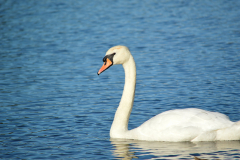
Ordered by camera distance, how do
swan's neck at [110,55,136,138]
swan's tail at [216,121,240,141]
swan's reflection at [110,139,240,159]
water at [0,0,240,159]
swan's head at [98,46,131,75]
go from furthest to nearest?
swan's neck at [110,55,136,138] → swan's head at [98,46,131,75] → water at [0,0,240,159] → swan's tail at [216,121,240,141] → swan's reflection at [110,139,240,159]

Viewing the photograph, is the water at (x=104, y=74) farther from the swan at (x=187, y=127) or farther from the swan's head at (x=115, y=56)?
the swan's head at (x=115, y=56)

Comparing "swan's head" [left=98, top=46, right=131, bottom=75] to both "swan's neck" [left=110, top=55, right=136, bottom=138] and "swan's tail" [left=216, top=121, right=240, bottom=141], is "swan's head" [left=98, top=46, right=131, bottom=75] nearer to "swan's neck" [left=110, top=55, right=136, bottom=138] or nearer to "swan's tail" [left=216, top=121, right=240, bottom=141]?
"swan's neck" [left=110, top=55, right=136, bottom=138]

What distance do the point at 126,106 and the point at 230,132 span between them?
7.19 ft

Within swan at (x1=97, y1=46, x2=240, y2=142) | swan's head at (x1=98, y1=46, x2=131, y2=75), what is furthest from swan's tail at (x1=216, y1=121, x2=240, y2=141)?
swan's head at (x1=98, y1=46, x2=131, y2=75)

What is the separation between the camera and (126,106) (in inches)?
364

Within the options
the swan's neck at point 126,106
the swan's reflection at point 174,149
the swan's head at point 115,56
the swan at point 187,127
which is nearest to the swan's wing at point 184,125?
the swan at point 187,127

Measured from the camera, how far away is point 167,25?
22844 millimetres

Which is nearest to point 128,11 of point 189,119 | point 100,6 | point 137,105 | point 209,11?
point 100,6

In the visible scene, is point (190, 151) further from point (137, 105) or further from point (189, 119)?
point (137, 105)

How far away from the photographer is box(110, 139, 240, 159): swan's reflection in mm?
7922

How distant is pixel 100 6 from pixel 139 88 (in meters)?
17.5

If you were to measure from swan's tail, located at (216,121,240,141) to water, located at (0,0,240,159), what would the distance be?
0.16 m

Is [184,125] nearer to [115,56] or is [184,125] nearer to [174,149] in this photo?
[174,149]

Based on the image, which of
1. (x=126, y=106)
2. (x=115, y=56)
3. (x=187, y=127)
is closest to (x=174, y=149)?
(x=187, y=127)
